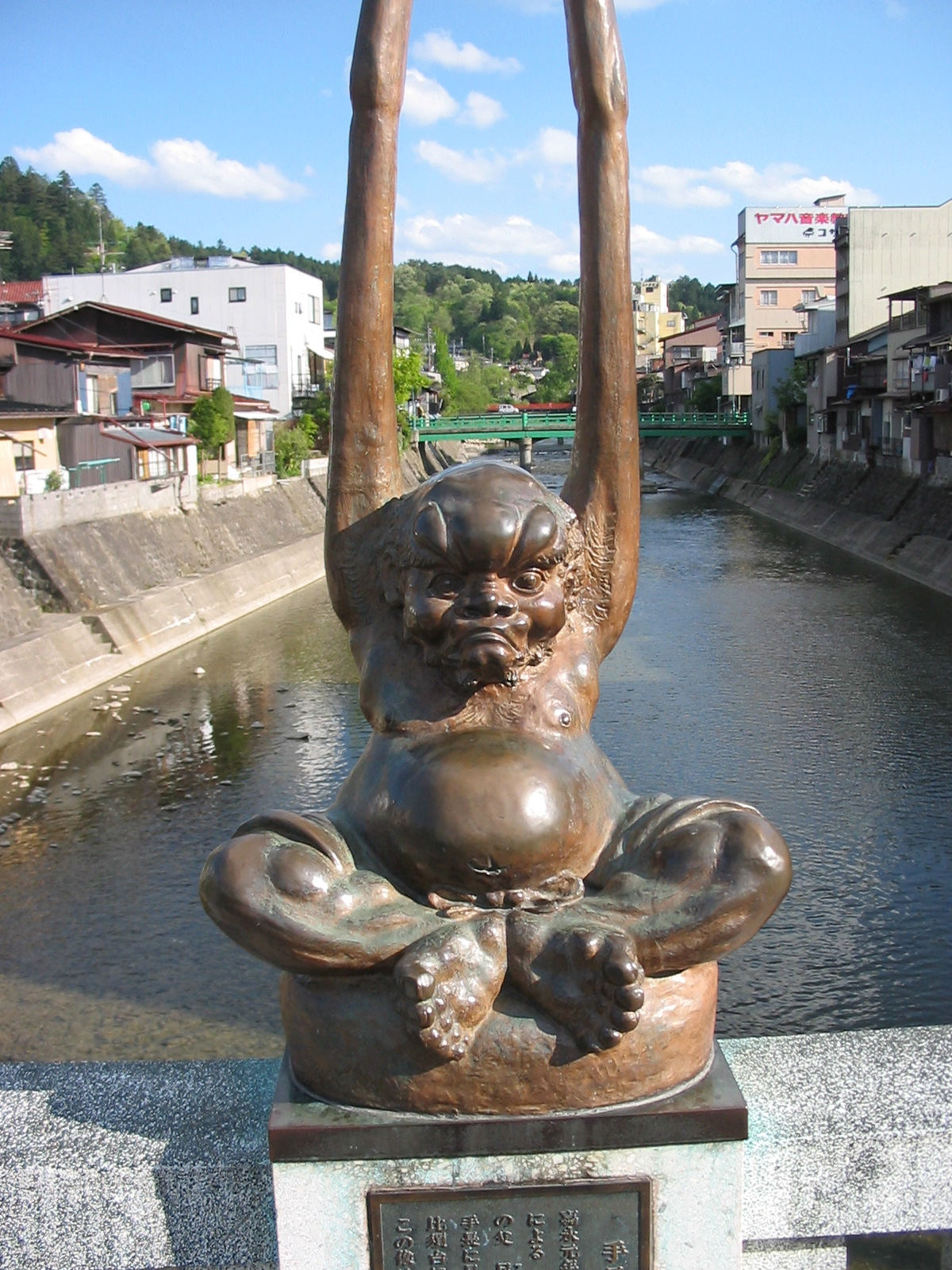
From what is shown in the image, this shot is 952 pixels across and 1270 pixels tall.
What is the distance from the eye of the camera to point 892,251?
135ft

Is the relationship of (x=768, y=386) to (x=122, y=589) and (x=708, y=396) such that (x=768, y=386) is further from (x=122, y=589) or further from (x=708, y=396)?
(x=122, y=589)

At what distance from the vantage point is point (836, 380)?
39062 mm

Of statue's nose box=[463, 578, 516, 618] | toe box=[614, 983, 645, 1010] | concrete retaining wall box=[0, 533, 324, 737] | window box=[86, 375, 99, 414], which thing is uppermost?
window box=[86, 375, 99, 414]

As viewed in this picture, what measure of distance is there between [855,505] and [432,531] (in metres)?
32.1

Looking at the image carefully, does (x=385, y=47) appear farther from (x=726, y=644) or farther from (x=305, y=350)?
(x=305, y=350)

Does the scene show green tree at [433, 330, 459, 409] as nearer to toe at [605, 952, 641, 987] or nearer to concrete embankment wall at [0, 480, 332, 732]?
concrete embankment wall at [0, 480, 332, 732]

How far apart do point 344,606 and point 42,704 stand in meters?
14.1

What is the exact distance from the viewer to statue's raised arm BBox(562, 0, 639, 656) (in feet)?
11.9

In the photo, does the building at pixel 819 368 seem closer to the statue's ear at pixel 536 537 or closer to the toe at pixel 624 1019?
the statue's ear at pixel 536 537

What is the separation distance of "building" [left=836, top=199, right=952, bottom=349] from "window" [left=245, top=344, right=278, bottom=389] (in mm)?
21162

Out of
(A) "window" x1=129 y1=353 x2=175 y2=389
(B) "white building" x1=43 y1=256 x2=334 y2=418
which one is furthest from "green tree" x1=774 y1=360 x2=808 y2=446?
(A) "window" x1=129 y1=353 x2=175 y2=389

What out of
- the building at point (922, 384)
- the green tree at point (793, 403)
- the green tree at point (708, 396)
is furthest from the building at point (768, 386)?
the building at point (922, 384)

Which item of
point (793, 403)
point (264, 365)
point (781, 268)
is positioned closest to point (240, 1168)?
point (793, 403)

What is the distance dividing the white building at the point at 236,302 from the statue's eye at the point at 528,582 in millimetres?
43941
